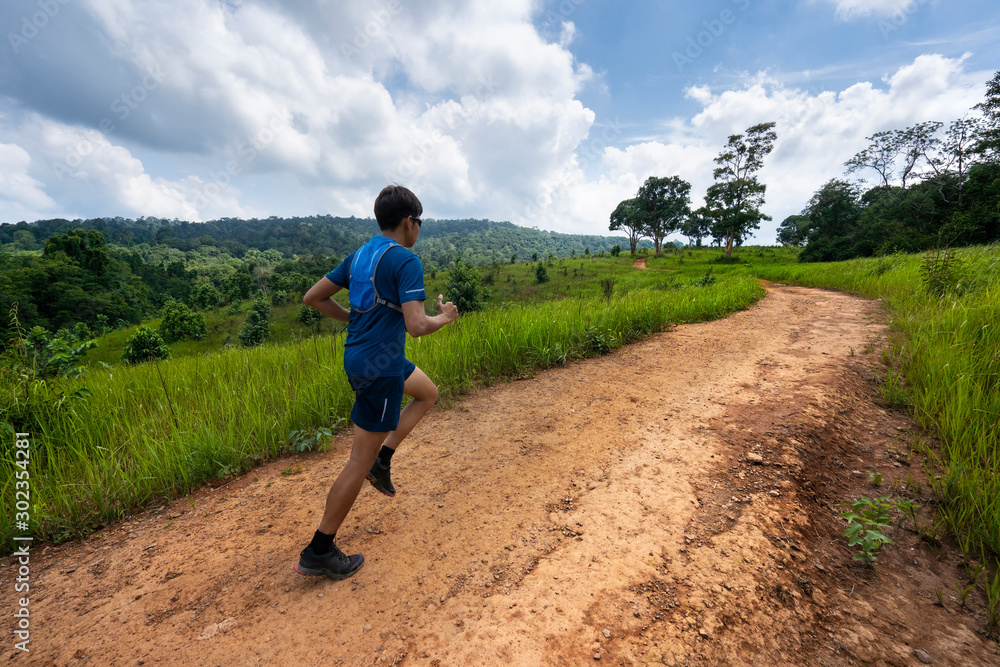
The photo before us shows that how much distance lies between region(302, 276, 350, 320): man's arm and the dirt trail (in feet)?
4.29

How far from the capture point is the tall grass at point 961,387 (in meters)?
1.93

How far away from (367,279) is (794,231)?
81.5 meters

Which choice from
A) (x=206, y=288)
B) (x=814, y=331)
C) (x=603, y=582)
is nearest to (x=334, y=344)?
(x=603, y=582)

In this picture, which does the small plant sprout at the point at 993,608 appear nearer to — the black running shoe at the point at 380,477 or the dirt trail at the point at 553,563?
the dirt trail at the point at 553,563

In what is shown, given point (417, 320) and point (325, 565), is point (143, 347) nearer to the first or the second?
point (325, 565)

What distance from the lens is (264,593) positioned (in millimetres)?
1882

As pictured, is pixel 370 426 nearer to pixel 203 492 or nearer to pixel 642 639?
pixel 642 639

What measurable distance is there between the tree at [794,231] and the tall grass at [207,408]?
2135 inches

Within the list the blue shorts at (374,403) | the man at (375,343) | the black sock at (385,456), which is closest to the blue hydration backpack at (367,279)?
the man at (375,343)

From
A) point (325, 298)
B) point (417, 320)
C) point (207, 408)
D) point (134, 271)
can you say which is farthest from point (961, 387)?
point (134, 271)

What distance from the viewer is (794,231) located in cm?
6334

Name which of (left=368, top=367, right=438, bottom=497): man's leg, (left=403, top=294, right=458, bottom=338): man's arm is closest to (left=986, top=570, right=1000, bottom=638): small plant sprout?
(left=403, top=294, right=458, bottom=338): man's arm

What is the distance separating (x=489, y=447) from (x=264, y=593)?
5.61ft

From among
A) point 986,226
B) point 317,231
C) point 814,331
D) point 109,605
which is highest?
point 317,231
